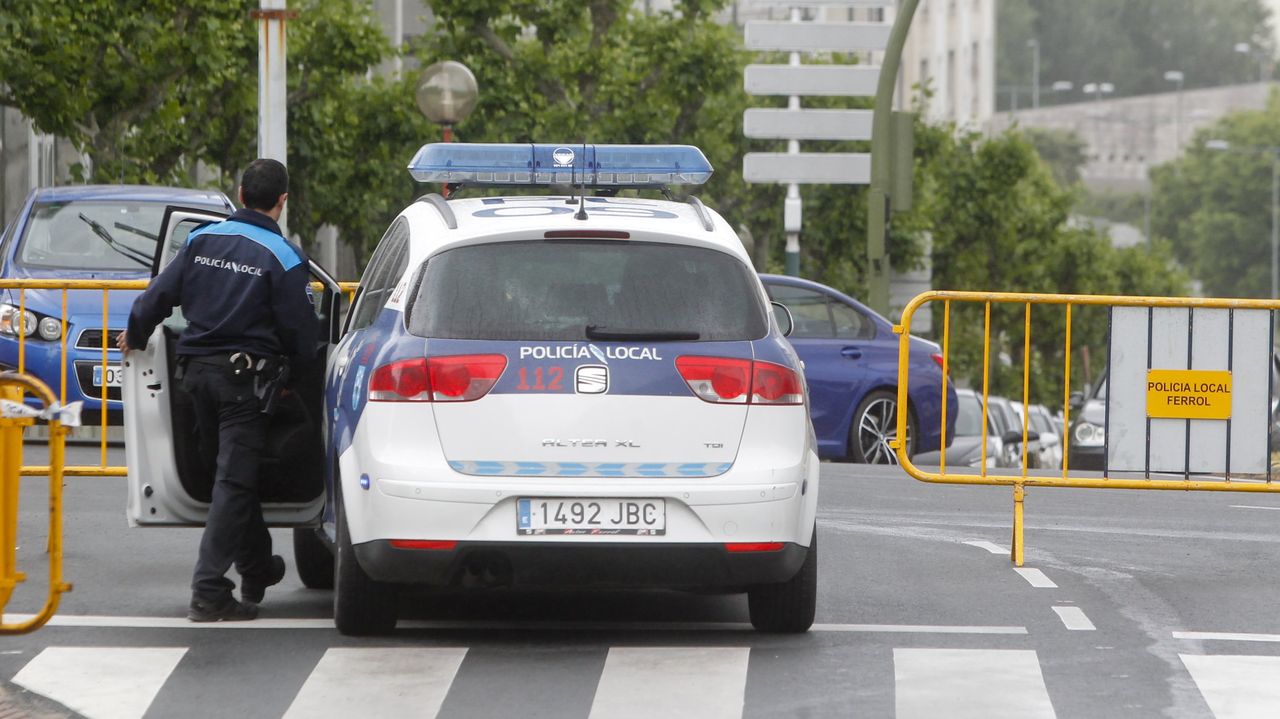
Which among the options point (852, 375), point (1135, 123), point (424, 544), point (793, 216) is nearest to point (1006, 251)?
point (793, 216)

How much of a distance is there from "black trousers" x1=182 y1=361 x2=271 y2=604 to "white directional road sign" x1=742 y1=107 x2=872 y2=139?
58.8ft

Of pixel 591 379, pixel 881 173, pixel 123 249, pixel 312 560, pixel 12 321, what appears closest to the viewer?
pixel 591 379

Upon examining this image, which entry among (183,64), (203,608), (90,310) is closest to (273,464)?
(203,608)

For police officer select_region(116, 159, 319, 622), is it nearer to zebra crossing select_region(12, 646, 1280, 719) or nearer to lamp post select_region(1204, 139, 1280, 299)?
zebra crossing select_region(12, 646, 1280, 719)

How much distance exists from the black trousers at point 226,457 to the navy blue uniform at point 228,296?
0.12 metres

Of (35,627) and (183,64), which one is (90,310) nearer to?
(35,627)

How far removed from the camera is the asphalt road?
7316 mm

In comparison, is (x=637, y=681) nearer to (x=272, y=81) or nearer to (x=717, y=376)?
(x=717, y=376)

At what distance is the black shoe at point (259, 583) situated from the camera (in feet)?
29.3

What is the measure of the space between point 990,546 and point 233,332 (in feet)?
15.0

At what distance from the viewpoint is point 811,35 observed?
26719 mm

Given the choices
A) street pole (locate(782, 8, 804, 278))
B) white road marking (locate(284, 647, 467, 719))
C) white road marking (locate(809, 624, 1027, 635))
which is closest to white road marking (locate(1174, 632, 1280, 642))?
white road marking (locate(809, 624, 1027, 635))

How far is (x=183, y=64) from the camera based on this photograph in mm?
22359

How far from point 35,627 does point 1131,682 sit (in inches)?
141
